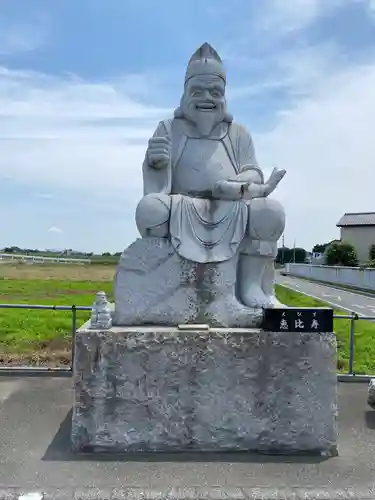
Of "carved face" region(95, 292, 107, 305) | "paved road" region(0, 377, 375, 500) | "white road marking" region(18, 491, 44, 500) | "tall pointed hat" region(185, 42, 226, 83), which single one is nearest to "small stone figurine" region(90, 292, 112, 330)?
"carved face" region(95, 292, 107, 305)

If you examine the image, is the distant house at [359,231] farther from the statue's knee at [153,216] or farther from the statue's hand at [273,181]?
the statue's knee at [153,216]

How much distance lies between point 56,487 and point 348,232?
158 feet

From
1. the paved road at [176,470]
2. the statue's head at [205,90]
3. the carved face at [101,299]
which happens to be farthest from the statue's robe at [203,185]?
the paved road at [176,470]

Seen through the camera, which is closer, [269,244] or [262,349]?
[262,349]

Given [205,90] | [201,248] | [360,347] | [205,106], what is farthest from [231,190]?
[360,347]

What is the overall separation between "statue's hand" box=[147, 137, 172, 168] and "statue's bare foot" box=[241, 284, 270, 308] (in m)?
1.32

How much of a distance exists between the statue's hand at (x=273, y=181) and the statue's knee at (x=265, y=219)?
0.20m

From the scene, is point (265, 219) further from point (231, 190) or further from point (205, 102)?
point (205, 102)

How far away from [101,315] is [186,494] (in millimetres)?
1455

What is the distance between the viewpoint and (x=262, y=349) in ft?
12.8

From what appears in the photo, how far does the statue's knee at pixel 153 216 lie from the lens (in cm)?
426

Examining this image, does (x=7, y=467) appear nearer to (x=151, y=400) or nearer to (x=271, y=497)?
(x=151, y=400)

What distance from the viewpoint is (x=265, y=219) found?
4.28 meters

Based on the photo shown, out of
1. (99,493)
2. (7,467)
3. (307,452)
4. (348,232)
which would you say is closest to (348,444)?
(307,452)
